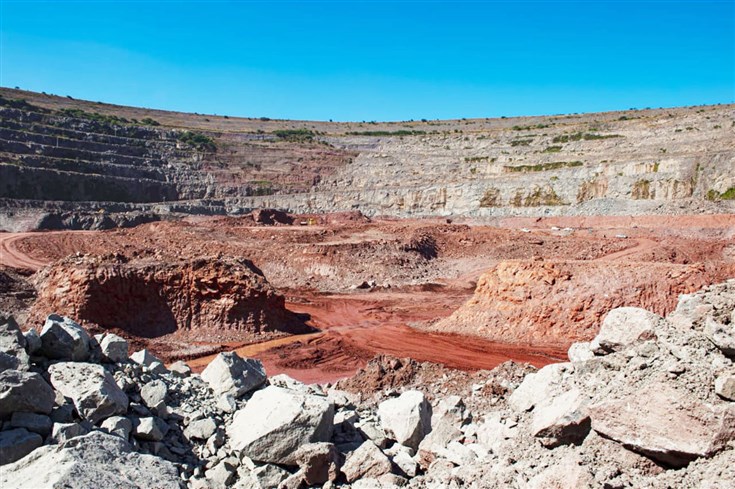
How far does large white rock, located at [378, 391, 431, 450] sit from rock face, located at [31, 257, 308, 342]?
8948mm

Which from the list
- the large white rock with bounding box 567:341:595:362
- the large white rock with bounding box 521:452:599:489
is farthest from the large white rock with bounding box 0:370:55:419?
the large white rock with bounding box 567:341:595:362

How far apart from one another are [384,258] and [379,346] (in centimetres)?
1397

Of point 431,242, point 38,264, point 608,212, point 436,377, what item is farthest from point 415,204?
point 436,377

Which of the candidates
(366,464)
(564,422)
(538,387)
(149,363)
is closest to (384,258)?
(149,363)

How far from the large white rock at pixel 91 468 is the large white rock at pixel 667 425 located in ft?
13.2

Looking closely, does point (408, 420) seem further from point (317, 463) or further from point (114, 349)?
point (114, 349)

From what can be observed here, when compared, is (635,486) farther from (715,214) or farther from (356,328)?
(715,214)

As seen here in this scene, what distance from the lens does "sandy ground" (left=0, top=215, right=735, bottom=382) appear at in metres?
14.4

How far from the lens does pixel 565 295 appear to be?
15211 millimetres

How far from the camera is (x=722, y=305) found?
18.2ft

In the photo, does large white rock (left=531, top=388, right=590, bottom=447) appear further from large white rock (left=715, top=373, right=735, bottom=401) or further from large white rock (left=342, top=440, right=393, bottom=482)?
large white rock (left=342, top=440, right=393, bottom=482)

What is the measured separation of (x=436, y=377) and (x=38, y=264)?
23.6 metres

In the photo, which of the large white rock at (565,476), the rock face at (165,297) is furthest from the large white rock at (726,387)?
the rock face at (165,297)

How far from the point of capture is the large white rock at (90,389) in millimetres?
5995
